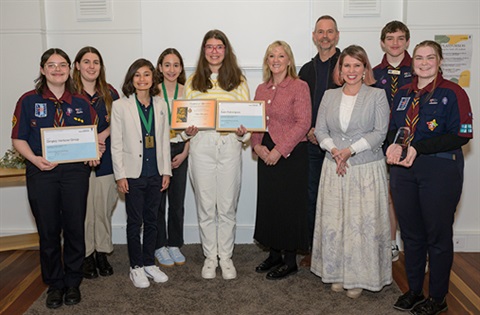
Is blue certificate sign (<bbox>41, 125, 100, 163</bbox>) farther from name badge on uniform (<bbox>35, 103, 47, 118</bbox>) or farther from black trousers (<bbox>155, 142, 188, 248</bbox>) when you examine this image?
black trousers (<bbox>155, 142, 188, 248</bbox>)

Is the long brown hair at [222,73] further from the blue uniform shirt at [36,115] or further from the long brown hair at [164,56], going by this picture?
the blue uniform shirt at [36,115]

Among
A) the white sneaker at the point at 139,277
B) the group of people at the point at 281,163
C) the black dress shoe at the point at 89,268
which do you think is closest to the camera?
the group of people at the point at 281,163

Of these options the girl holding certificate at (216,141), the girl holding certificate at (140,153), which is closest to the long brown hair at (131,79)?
the girl holding certificate at (140,153)

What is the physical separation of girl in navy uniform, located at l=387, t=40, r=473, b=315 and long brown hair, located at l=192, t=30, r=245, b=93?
1232 mm

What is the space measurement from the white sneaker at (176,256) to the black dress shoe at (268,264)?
0.68 metres

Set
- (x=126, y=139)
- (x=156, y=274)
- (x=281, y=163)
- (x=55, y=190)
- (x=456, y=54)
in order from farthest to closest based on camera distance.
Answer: (x=456, y=54), (x=156, y=274), (x=281, y=163), (x=126, y=139), (x=55, y=190)

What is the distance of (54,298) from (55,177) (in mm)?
871

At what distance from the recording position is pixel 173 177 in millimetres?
4207

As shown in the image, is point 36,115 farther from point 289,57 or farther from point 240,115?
point 289,57

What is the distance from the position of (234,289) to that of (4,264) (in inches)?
85.9

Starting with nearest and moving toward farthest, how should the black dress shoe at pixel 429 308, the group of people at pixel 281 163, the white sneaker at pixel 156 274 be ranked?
the group of people at pixel 281 163 < the black dress shoe at pixel 429 308 < the white sneaker at pixel 156 274

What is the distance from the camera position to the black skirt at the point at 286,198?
3.78 metres

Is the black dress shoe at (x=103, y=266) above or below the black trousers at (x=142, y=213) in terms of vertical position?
below

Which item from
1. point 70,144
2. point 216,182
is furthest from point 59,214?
point 216,182
